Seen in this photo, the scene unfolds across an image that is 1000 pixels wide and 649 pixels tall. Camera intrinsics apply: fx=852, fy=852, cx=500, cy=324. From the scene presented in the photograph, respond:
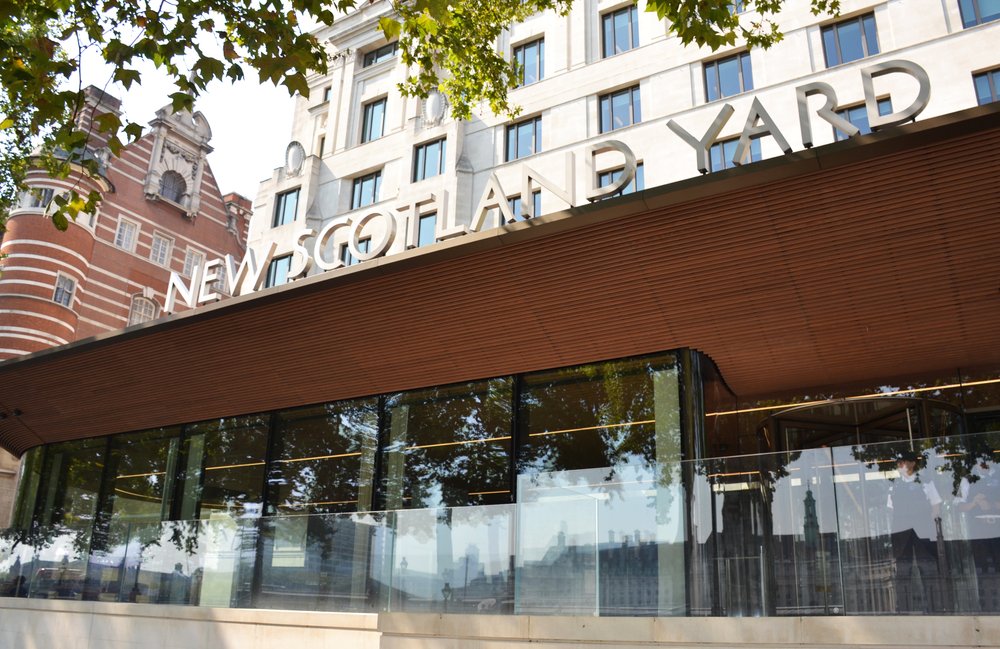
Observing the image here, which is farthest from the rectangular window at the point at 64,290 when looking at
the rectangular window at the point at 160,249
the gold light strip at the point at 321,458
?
the gold light strip at the point at 321,458

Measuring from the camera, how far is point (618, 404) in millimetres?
15188

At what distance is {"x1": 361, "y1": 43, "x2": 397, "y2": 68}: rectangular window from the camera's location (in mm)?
32281

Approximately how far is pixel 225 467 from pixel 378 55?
19.0 meters

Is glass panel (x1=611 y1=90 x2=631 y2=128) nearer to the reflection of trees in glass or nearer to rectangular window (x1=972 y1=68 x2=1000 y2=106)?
rectangular window (x1=972 y1=68 x2=1000 y2=106)

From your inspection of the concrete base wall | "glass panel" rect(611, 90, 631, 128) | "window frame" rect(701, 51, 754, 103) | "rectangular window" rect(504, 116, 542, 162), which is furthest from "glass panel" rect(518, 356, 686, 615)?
"rectangular window" rect(504, 116, 542, 162)

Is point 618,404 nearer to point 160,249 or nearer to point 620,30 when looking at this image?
point 620,30

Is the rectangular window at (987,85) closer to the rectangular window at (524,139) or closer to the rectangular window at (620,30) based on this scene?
the rectangular window at (620,30)

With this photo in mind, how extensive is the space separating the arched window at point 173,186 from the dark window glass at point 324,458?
1374 inches

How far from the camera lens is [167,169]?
49312mm

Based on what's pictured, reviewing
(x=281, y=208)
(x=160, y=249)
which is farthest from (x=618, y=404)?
(x=160, y=249)

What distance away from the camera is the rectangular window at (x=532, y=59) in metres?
27.3

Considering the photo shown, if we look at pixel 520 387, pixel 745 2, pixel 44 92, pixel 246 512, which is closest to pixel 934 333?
pixel 745 2

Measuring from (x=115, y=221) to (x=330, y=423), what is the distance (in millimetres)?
33036

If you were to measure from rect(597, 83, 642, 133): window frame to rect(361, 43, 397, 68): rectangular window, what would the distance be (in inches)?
404
